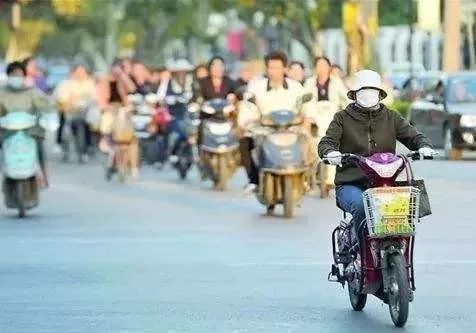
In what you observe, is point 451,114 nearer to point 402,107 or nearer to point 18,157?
point 402,107

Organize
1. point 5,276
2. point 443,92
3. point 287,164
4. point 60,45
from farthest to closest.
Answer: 1. point 60,45
2. point 443,92
3. point 287,164
4. point 5,276

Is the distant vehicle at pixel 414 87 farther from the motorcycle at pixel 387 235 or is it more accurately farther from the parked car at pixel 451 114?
the motorcycle at pixel 387 235

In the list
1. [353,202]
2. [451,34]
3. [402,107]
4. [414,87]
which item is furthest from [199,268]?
[451,34]

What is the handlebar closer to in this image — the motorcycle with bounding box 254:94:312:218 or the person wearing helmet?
the person wearing helmet

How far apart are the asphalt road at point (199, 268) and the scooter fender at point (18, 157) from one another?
1.72 ft

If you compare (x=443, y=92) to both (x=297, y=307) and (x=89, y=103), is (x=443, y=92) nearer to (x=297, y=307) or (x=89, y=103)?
(x=89, y=103)

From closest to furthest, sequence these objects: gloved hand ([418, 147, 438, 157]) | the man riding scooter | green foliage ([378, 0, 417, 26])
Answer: gloved hand ([418, 147, 438, 157]) → the man riding scooter → green foliage ([378, 0, 417, 26])

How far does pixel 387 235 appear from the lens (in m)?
11.9

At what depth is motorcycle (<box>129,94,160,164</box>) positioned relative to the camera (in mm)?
33594

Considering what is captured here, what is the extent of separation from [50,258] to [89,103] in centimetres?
2040

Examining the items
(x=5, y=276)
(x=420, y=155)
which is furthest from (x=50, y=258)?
(x=420, y=155)

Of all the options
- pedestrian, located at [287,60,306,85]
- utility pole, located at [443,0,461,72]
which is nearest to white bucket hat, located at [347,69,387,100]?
pedestrian, located at [287,60,306,85]

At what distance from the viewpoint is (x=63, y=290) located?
14156 millimetres

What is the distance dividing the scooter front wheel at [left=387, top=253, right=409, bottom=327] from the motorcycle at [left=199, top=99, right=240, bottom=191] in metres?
14.9
